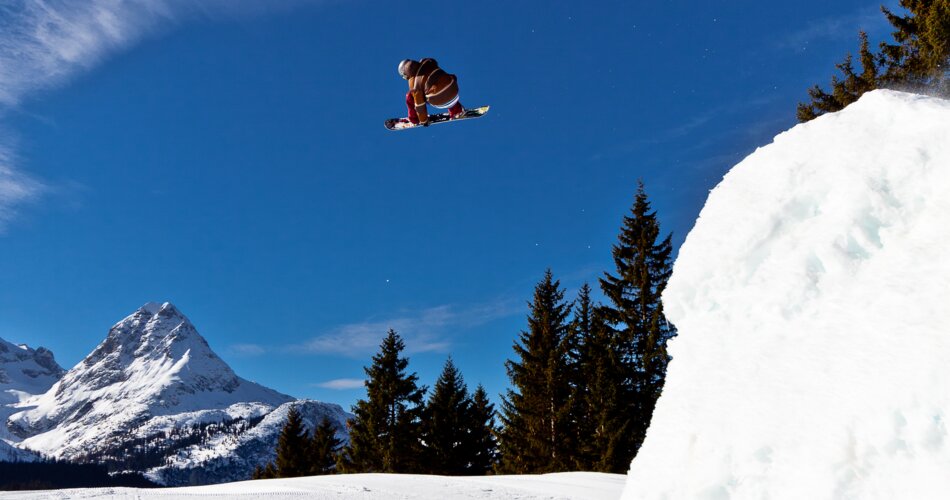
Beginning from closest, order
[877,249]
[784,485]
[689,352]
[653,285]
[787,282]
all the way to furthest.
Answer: [784,485], [877,249], [787,282], [689,352], [653,285]

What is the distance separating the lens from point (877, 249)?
3844mm

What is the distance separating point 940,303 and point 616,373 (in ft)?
74.0

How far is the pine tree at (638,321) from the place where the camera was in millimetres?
→ 24203

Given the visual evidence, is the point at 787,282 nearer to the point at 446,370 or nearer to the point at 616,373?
the point at 616,373

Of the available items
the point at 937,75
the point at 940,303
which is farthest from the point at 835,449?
the point at 937,75

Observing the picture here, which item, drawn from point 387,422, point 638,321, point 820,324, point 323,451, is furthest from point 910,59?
point 323,451

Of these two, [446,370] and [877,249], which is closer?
[877,249]

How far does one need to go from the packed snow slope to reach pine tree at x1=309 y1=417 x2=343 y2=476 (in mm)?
38538

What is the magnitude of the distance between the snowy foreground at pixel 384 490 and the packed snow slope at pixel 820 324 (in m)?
5.58

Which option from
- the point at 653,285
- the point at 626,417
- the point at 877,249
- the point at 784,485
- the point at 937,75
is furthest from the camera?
the point at 653,285

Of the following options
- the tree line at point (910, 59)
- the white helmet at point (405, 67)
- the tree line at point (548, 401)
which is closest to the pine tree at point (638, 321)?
the tree line at point (548, 401)

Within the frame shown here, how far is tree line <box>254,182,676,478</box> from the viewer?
81.1 ft

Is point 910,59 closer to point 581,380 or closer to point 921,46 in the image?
point 921,46

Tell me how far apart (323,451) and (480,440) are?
12.2m
